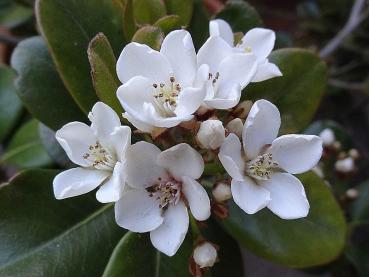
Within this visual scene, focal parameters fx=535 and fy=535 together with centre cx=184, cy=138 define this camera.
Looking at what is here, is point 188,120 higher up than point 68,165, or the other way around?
point 188,120

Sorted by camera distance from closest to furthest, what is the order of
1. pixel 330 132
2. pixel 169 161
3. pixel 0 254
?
pixel 169 161
pixel 0 254
pixel 330 132

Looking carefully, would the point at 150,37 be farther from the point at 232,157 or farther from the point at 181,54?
the point at 232,157

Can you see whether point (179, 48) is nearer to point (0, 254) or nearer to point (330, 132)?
point (0, 254)

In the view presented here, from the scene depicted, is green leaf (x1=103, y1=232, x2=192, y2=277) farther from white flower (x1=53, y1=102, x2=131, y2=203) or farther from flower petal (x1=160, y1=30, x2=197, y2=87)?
flower petal (x1=160, y1=30, x2=197, y2=87)

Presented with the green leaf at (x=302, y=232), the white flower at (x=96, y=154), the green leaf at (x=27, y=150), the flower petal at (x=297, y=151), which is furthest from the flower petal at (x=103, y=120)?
the green leaf at (x=27, y=150)

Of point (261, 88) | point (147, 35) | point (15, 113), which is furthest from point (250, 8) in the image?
point (15, 113)

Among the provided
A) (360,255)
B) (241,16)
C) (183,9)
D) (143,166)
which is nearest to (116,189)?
Result: (143,166)

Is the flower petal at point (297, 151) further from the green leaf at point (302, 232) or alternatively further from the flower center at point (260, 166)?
the green leaf at point (302, 232)
